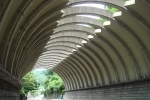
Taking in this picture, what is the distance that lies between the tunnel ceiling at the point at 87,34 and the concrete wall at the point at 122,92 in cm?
77

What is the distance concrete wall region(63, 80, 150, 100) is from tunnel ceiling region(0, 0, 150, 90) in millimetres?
773

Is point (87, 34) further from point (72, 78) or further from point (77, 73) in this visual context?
point (72, 78)

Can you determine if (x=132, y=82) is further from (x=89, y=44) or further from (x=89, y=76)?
(x=89, y=76)

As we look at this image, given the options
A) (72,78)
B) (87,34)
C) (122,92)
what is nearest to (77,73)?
(72,78)

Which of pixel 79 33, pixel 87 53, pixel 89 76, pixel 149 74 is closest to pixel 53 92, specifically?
pixel 89 76

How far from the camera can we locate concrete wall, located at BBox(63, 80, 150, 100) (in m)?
20.3

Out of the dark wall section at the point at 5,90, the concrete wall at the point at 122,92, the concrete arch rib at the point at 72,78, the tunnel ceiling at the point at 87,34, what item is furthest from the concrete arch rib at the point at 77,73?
the dark wall section at the point at 5,90

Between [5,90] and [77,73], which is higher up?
[77,73]

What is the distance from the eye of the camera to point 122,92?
934 inches

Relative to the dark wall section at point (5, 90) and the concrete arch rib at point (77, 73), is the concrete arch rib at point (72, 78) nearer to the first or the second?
the concrete arch rib at point (77, 73)

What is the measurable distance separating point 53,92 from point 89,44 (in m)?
47.3

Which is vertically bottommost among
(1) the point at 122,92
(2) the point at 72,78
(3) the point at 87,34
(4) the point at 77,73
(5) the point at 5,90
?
(1) the point at 122,92

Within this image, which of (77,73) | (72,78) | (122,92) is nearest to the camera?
(122,92)

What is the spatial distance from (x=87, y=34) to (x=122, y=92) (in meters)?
7.11
